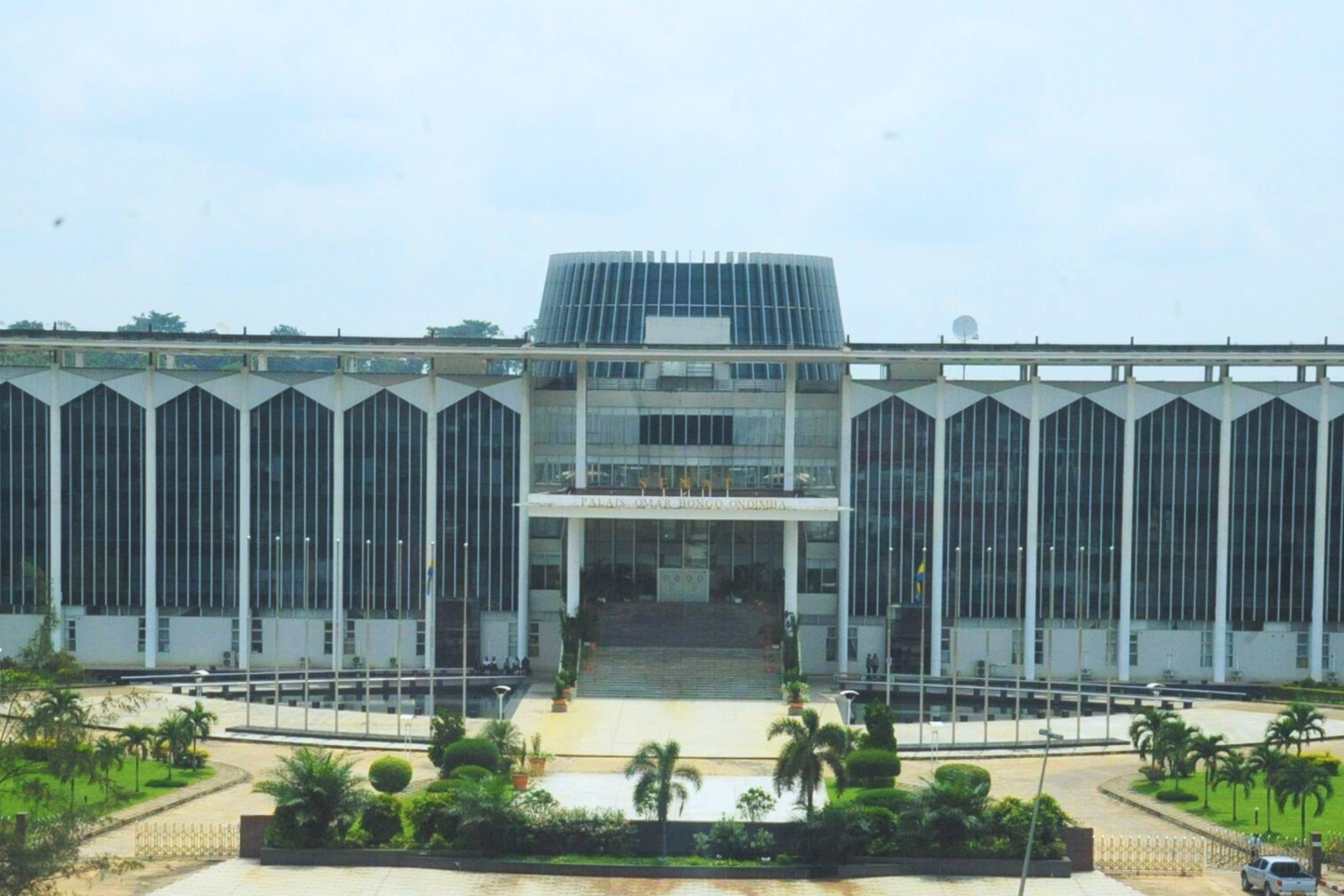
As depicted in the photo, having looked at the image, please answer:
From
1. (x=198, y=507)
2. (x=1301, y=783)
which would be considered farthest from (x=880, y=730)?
(x=198, y=507)

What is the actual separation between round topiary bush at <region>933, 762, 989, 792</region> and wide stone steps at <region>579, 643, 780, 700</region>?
1923 centimetres

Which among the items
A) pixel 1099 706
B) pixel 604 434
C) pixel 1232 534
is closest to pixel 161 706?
pixel 604 434

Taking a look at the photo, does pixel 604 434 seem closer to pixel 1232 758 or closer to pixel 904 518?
pixel 904 518

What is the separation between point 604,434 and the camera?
87312 millimetres

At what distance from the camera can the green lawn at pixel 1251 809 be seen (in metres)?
56.4

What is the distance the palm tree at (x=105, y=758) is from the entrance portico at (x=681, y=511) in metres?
24.6

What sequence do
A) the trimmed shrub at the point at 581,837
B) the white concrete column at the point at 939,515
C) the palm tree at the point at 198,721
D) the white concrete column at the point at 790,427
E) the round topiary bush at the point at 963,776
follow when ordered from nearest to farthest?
the trimmed shrub at the point at 581,837, the round topiary bush at the point at 963,776, the palm tree at the point at 198,721, the white concrete column at the point at 939,515, the white concrete column at the point at 790,427

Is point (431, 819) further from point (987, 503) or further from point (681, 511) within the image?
point (987, 503)

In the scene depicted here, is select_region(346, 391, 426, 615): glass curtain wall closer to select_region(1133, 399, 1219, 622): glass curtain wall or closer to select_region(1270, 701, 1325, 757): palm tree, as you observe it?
select_region(1133, 399, 1219, 622): glass curtain wall

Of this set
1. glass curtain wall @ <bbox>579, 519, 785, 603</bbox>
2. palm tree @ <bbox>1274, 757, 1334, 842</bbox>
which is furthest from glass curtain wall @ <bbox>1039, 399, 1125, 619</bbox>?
palm tree @ <bbox>1274, 757, 1334, 842</bbox>

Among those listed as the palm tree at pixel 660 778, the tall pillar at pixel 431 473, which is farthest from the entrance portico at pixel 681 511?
the palm tree at pixel 660 778

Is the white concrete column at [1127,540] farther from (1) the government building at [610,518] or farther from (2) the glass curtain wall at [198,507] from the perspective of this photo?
(2) the glass curtain wall at [198,507]

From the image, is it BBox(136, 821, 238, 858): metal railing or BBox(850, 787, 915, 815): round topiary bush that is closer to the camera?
BBox(136, 821, 238, 858): metal railing

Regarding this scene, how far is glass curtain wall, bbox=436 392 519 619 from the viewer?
8481 cm
